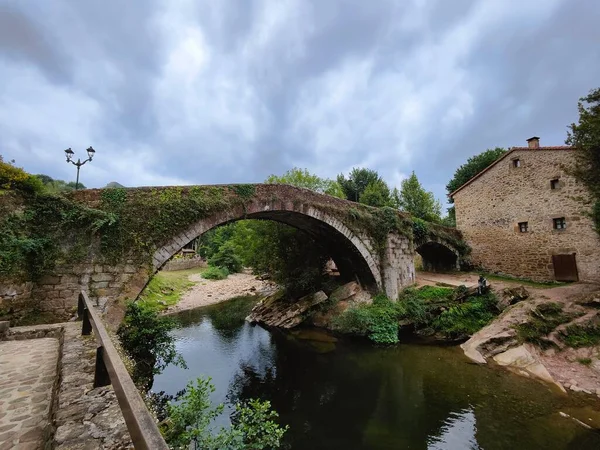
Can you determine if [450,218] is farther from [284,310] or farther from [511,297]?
[284,310]

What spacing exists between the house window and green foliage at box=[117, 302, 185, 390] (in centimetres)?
1627

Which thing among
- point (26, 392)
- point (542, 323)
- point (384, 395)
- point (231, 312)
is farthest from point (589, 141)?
point (231, 312)

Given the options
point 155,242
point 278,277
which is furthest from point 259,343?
point 155,242

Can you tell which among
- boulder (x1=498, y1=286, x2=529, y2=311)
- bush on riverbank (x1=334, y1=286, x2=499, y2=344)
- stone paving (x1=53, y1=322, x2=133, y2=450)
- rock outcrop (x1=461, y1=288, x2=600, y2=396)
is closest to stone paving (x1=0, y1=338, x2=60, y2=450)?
stone paving (x1=53, y1=322, x2=133, y2=450)

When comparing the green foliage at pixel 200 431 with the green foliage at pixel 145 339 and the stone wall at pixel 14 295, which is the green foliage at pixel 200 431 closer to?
the green foliage at pixel 145 339

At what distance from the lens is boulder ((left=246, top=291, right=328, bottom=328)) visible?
12031mm

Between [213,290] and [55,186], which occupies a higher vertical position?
[55,186]

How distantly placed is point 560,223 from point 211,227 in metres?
15.3

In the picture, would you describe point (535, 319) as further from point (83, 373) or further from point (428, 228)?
point (83, 373)

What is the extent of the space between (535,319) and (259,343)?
816 cm

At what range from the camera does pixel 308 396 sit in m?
6.68

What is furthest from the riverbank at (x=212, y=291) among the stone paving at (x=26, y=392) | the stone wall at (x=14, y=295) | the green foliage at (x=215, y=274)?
the stone paving at (x=26, y=392)

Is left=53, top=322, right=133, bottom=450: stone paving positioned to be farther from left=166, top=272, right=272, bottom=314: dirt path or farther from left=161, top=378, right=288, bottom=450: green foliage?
left=166, top=272, right=272, bottom=314: dirt path

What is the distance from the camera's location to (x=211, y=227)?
25.8 feet
